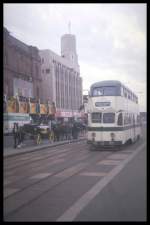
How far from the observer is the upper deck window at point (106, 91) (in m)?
20.8

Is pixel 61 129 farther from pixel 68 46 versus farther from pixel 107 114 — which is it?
pixel 68 46

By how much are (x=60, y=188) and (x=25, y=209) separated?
7.92ft

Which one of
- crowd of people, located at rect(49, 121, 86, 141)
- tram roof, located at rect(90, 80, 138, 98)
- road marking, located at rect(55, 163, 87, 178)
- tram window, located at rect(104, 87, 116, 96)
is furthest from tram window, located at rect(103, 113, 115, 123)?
crowd of people, located at rect(49, 121, 86, 141)

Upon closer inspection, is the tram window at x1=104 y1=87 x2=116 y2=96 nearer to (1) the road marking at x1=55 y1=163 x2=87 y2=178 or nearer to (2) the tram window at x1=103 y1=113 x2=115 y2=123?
(2) the tram window at x1=103 y1=113 x2=115 y2=123

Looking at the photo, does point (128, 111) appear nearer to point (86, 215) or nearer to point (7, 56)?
point (86, 215)

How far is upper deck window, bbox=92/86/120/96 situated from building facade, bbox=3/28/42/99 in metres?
19.7

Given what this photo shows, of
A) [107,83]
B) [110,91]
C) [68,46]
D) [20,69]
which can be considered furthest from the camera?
[68,46]

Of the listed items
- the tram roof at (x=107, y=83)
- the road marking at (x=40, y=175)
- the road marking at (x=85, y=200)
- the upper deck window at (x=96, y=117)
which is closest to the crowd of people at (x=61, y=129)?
the upper deck window at (x=96, y=117)

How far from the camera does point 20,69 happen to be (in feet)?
148

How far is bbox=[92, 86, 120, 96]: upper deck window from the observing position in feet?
68.2

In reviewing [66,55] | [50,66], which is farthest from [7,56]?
[66,55]

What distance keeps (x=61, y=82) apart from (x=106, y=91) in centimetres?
4494

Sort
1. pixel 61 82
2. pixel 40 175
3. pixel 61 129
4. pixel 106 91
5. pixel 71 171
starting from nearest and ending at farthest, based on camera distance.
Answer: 1. pixel 40 175
2. pixel 71 171
3. pixel 106 91
4. pixel 61 129
5. pixel 61 82

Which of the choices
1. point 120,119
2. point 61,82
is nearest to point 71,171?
point 120,119
